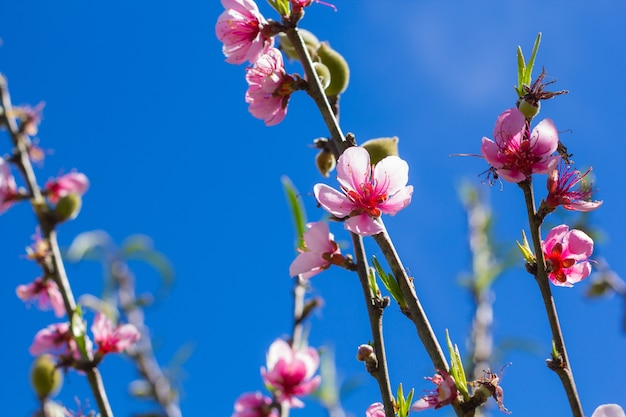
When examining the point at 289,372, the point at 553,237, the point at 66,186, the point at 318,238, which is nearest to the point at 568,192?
the point at 553,237

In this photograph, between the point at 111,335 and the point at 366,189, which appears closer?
the point at 366,189

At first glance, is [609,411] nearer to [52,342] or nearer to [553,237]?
[553,237]

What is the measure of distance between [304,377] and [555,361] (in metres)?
0.97

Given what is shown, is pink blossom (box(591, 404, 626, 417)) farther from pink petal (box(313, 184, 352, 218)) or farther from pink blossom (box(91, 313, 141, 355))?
pink blossom (box(91, 313, 141, 355))

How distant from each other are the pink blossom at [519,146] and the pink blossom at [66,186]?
1.69 meters

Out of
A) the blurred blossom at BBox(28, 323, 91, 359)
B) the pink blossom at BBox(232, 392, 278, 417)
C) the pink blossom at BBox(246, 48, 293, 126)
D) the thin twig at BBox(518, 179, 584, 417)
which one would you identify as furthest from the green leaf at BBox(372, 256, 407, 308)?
the blurred blossom at BBox(28, 323, 91, 359)

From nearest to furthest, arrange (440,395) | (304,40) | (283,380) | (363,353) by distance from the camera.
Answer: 1. (440,395)
2. (363,353)
3. (304,40)
4. (283,380)

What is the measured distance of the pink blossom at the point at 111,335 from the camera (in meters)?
1.81

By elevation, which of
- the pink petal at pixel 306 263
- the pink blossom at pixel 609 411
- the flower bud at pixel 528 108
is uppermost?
the flower bud at pixel 528 108

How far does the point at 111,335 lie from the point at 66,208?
0.51 metres

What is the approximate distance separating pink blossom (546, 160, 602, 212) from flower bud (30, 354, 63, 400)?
56.6 inches

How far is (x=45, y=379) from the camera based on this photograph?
6.29 ft

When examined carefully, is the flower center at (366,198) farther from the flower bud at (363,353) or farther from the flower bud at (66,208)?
the flower bud at (66,208)

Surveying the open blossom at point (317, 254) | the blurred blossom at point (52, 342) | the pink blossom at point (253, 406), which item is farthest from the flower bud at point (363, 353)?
the blurred blossom at point (52, 342)
